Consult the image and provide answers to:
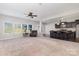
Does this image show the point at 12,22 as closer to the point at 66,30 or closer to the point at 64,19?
the point at 64,19

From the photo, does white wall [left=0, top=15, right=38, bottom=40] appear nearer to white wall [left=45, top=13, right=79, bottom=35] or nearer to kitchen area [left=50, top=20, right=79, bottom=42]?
white wall [left=45, top=13, right=79, bottom=35]

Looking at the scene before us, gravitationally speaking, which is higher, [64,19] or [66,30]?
[64,19]

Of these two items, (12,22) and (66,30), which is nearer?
(66,30)

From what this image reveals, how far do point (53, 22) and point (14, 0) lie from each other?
2262mm

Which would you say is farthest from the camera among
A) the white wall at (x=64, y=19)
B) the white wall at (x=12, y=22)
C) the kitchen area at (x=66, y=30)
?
the white wall at (x=12, y=22)

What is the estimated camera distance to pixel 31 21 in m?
4.66

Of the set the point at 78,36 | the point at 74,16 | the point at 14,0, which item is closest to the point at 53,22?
the point at 74,16

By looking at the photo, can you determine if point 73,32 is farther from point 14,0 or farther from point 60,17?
point 14,0

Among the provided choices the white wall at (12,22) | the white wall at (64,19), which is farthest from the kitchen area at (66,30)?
the white wall at (12,22)

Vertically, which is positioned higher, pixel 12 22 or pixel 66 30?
pixel 12 22

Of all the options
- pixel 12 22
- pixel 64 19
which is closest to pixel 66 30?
pixel 64 19

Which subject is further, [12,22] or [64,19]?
[12,22]

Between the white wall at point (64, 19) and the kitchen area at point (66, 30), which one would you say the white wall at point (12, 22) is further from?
the kitchen area at point (66, 30)

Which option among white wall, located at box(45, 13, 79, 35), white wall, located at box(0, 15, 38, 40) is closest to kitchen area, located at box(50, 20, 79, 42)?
white wall, located at box(45, 13, 79, 35)
